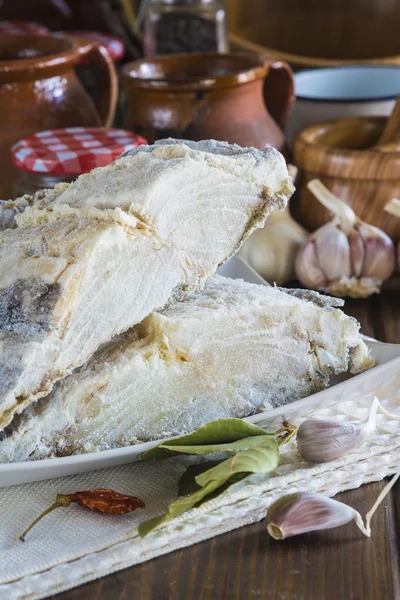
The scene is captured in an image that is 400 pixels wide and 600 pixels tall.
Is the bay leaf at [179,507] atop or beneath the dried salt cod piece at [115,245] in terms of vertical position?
beneath

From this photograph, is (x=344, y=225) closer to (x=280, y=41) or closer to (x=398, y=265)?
(x=398, y=265)

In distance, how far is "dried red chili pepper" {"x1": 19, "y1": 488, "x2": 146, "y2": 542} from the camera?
1167 millimetres

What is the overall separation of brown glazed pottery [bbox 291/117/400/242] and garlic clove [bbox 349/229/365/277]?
123 millimetres

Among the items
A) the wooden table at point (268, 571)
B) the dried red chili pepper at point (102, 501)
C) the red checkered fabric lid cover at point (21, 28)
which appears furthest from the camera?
the red checkered fabric lid cover at point (21, 28)

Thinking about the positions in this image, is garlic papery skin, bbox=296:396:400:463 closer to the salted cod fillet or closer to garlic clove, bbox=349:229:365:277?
the salted cod fillet

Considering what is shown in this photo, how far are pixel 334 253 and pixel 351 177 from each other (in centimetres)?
20

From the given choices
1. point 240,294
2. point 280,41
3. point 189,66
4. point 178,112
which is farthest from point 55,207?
point 280,41

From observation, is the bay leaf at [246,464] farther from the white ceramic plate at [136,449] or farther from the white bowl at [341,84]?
the white bowl at [341,84]

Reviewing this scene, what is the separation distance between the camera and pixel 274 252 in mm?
1992

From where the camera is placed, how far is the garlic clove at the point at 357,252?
1920mm

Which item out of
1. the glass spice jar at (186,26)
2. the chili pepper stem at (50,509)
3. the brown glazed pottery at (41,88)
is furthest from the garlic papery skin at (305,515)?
the glass spice jar at (186,26)

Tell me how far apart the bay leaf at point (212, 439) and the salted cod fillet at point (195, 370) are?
10 centimetres

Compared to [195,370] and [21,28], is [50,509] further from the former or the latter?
[21,28]

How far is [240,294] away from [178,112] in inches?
31.1
